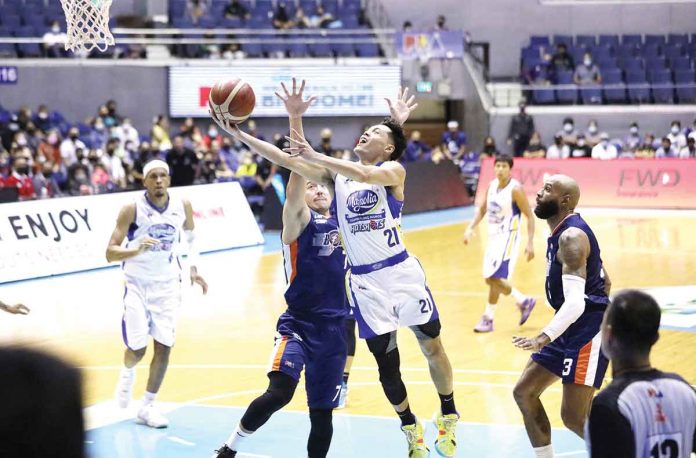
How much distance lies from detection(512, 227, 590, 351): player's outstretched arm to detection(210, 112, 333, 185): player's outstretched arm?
1.51 m

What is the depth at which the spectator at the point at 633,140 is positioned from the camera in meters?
27.4

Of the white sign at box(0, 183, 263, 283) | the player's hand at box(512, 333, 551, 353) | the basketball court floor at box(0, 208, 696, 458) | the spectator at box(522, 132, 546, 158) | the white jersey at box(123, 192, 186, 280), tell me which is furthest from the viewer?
the spectator at box(522, 132, 546, 158)

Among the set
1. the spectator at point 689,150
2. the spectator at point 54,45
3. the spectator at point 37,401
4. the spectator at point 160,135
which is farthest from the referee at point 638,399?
the spectator at point 689,150

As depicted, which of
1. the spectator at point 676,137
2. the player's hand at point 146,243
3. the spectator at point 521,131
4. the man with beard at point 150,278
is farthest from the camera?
the spectator at point 521,131

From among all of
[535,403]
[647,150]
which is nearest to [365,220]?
[535,403]

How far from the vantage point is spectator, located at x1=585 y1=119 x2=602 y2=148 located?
2750 cm

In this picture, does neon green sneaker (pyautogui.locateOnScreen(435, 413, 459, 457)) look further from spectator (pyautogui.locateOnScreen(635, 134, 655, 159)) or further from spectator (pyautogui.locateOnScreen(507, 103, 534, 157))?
spectator (pyautogui.locateOnScreen(507, 103, 534, 157))

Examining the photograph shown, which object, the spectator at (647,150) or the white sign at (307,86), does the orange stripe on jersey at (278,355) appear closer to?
the spectator at (647,150)

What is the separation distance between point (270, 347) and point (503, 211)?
309cm

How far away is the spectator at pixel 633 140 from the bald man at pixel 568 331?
21538 millimetres

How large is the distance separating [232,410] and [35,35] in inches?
774

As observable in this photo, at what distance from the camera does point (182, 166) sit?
63.7 ft

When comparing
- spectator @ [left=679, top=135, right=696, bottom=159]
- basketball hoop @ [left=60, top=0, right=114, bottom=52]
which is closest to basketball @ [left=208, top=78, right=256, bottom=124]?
basketball hoop @ [left=60, top=0, right=114, bottom=52]

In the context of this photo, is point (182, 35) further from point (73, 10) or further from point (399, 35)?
point (73, 10)
